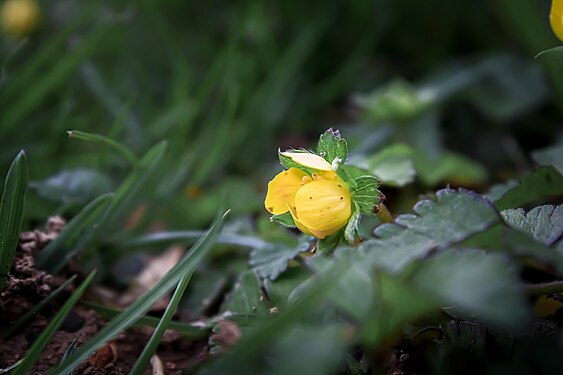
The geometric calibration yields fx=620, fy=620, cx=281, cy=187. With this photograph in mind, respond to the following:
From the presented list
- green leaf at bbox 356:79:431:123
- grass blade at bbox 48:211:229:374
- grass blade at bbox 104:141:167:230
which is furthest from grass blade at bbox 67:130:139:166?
green leaf at bbox 356:79:431:123

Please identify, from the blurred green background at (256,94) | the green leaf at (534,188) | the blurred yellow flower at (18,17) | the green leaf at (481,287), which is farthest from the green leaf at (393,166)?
the blurred yellow flower at (18,17)

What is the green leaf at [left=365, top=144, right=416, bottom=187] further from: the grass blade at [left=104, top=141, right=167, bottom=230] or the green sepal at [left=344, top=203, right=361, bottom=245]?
the grass blade at [left=104, top=141, right=167, bottom=230]

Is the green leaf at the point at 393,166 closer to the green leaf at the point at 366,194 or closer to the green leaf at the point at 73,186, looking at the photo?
the green leaf at the point at 366,194

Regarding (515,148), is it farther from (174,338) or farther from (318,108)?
(174,338)

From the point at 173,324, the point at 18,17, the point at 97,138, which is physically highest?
the point at 18,17

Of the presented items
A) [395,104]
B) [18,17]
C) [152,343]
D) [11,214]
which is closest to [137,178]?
[11,214]

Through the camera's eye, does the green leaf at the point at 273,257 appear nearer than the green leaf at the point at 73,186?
Yes

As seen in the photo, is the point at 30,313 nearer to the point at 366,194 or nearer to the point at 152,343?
the point at 152,343
